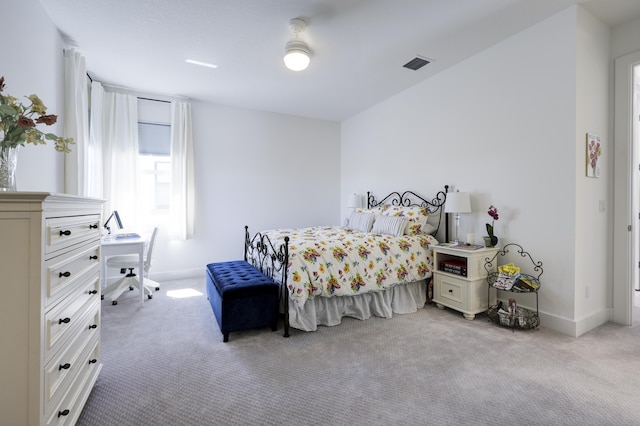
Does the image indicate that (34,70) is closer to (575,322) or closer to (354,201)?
(354,201)

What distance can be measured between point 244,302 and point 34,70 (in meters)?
2.61

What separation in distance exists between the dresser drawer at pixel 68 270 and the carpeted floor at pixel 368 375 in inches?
31.9

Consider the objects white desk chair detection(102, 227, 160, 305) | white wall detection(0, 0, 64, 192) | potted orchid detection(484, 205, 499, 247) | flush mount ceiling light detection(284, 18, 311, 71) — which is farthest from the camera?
white desk chair detection(102, 227, 160, 305)

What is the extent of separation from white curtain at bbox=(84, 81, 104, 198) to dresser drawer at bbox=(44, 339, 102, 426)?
274cm

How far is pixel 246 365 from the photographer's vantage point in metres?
2.16

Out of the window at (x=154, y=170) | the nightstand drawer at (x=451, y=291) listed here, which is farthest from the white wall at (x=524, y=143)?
the window at (x=154, y=170)

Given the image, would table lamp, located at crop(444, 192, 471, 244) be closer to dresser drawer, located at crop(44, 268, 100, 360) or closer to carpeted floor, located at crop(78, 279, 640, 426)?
carpeted floor, located at crop(78, 279, 640, 426)

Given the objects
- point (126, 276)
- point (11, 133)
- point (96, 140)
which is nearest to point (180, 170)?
point (96, 140)

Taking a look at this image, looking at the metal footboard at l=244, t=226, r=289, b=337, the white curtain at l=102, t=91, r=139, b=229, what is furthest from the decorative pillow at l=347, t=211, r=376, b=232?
the white curtain at l=102, t=91, r=139, b=229

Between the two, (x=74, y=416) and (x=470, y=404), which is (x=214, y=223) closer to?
(x=74, y=416)

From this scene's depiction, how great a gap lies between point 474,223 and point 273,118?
3.86 m

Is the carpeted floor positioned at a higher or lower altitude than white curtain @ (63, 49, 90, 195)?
lower

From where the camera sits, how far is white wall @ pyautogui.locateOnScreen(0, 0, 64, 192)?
6.82 ft

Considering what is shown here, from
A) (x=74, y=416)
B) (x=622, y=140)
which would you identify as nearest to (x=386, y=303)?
(x=74, y=416)
